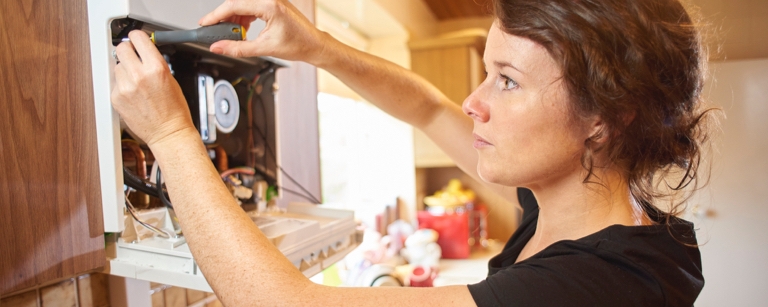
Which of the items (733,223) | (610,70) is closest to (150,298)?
(610,70)

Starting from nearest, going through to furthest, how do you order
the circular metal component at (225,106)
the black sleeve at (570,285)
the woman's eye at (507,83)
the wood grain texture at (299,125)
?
the black sleeve at (570,285) → the woman's eye at (507,83) → the circular metal component at (225,106) → the wood grain texture at (299,125)

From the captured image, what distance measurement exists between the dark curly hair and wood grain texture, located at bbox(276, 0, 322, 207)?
2.17ft

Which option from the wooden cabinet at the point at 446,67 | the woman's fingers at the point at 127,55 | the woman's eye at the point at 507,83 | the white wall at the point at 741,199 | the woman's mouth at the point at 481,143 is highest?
the wooden cabinet at the point at 446,67

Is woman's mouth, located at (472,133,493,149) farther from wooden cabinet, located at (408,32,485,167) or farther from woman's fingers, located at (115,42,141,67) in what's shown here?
wooden cabinet, located at (408,32,485,167)

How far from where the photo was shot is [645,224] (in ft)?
2.19

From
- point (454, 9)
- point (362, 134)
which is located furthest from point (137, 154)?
point (454, 9)

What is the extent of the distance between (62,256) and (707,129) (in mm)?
939

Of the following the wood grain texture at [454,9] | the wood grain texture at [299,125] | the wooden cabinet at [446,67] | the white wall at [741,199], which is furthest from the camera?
the wood grain texture at [454,9]

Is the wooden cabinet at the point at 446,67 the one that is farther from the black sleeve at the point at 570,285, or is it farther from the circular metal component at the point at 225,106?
the black sleeve at the point at 570,285

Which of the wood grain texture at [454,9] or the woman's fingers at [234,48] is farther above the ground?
the wood grain texture at [454,9]

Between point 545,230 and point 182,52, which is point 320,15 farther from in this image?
point 545,230

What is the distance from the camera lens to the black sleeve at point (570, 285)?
1.72ft

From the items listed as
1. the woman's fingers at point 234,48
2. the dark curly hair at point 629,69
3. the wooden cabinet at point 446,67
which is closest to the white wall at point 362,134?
the wooden cabinet at point 446,67

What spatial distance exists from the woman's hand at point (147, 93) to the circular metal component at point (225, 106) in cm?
24
